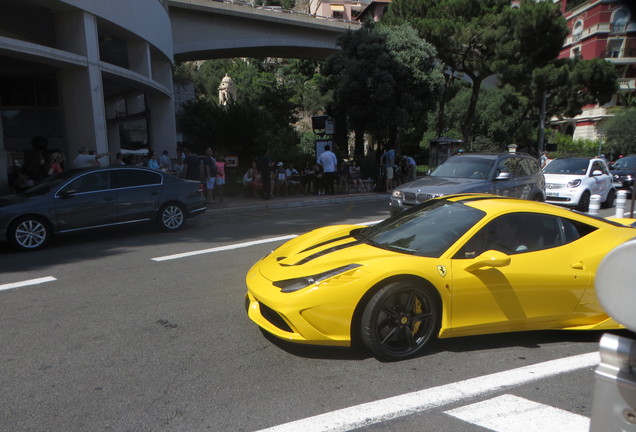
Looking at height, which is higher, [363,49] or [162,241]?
[363,49]

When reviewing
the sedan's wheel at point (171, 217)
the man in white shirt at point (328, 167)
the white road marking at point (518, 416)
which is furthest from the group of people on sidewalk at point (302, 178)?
the white road marking at point (518, 416)

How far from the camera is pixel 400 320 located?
12.6 feet

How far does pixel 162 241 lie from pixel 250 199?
6923 millimetres

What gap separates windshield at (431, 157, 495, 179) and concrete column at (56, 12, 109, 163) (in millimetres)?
9532

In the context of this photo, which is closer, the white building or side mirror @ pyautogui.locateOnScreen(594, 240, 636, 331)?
side mirror @ pyautogui.locateOnScreen(594, 240, 636, 331)

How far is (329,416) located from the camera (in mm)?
3062

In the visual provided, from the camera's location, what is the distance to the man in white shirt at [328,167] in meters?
16.5

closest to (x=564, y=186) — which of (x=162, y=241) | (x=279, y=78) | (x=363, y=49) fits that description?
(x=162, y=241)

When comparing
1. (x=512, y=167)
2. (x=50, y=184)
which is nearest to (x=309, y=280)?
(x=50, y=184)

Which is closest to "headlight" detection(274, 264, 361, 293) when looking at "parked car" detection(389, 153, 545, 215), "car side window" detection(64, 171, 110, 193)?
"parked car" detection(389, 153, 545, 215)

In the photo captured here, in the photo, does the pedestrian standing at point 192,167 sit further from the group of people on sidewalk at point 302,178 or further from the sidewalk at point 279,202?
the group of people on sidewalk at point 302,178

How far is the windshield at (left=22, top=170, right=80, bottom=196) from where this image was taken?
869 centimetres

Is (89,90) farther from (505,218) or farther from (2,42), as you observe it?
(505,218)

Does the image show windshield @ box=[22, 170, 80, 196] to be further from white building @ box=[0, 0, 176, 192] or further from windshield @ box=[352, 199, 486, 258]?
windshield @ box=[352, 199, 486, 258]
